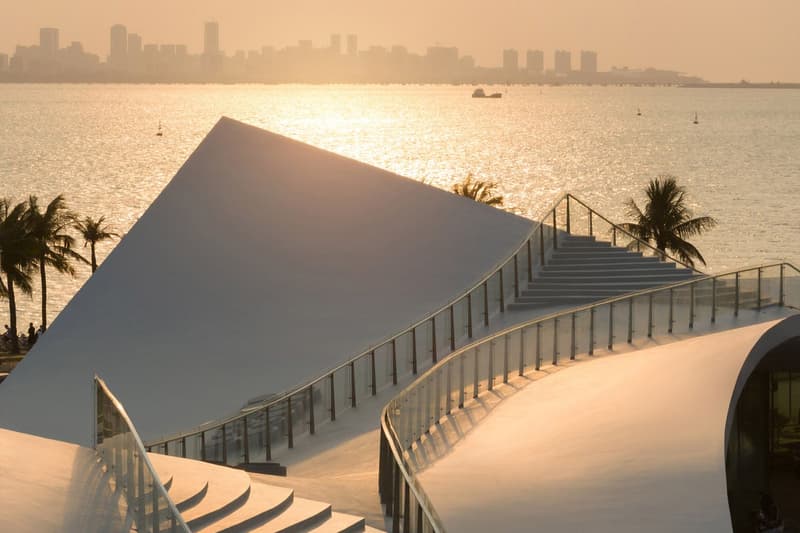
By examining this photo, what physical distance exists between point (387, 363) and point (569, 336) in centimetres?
445

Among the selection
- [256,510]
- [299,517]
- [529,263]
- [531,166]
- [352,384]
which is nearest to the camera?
[256,510]

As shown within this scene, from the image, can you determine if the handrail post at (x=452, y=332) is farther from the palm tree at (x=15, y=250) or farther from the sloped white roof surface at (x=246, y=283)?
the palm tree at (x=15, y=250)

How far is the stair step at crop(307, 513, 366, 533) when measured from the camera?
46.5 feet

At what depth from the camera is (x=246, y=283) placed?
27328 millimetres

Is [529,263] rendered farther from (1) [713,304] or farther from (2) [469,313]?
(1) [713,304]

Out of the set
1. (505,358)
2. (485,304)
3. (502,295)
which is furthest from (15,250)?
(505,358)

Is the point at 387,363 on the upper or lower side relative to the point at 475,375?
lower

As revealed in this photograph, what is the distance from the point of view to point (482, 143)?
168m

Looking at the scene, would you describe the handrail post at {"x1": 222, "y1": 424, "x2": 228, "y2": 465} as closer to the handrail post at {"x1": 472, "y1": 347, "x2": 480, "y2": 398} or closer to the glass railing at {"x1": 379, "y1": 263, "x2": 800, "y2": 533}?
the glass railing at {"x1": 379, "y1": 263, "x2": 800, "y2": 533}

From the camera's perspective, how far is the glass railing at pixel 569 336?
16630 mm

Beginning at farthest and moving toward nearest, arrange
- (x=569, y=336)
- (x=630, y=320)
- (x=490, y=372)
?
(x=630, y=320) < (x=569, y=336) < (x=490, y=372)

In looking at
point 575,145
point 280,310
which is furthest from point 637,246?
point 575,145

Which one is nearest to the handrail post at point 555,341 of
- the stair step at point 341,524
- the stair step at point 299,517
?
the stair step at point 341,524

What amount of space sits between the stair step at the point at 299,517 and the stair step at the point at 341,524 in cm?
8
